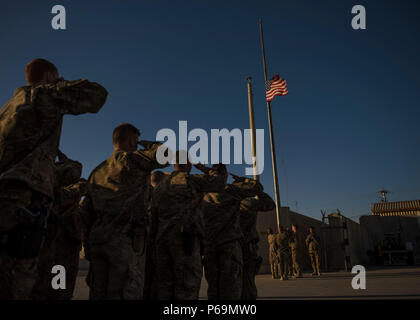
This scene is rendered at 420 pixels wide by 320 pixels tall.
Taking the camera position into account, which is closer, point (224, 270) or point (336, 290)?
point (224, 270)

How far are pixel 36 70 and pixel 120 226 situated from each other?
1.55 meters

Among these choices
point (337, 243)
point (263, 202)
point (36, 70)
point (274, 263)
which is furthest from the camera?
point (337, 243)

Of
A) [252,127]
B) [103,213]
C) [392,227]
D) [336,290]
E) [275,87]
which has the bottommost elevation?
[336,290]

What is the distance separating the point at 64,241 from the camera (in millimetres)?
4633

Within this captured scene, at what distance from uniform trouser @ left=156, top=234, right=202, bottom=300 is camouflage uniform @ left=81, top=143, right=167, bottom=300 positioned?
733 mm

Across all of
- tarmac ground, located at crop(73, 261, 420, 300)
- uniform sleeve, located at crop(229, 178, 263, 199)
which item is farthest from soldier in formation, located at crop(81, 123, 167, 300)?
tarmac ground, located at crop(73, 261, 420, 300)

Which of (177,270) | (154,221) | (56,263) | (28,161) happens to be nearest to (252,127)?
(154,221)

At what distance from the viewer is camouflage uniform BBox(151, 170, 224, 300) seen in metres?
3.78

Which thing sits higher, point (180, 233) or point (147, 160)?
point (147, 160)

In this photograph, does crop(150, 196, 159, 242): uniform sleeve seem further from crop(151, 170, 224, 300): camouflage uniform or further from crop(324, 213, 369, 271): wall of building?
crop(324, 213, 369, 271): wall of building

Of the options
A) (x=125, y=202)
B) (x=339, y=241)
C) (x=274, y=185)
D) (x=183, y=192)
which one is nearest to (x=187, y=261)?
(x=183, y=192)

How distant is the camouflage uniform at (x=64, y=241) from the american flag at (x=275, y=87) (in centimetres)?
1380

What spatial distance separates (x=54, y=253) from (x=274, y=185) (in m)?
12.8

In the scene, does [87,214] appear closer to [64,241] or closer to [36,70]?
[36,70]
